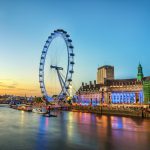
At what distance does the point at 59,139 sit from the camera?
135ft

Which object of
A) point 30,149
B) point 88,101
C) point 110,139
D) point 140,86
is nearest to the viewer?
point 30,149

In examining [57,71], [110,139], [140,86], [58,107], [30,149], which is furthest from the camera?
[58,107]

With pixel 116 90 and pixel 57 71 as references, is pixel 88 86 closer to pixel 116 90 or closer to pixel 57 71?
pixel 116 90

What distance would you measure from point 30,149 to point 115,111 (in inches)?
2723

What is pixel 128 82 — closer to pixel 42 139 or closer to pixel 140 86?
pixel 140 86

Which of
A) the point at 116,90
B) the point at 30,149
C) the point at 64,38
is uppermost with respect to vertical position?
the point at 64,38

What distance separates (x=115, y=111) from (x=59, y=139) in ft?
199

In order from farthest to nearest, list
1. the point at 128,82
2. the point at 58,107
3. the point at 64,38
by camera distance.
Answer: the point at 58,107 → the point at 128,82 → the point at 64,38

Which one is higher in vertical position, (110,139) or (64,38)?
(64,38)

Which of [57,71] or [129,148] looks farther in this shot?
[57,71]

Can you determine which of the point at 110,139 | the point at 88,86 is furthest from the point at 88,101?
the point at 110,139

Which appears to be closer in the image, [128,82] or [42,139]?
[42,139]

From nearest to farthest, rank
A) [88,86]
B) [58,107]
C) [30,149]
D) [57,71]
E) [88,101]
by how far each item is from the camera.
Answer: [30,149] → [57,71] → [58,107] → [88,101] → [88,86]

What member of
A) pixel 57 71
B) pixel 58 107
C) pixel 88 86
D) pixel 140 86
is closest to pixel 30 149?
pixel 57 71
